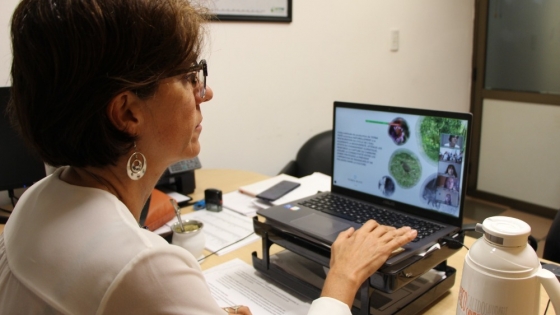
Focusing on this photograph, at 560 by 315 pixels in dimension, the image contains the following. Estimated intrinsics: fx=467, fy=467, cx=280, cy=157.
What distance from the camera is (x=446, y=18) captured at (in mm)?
3254

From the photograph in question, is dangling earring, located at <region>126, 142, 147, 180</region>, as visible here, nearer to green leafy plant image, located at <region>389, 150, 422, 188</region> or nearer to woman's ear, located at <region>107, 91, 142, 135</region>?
woman's ear, located at <region>107, 91, 142, 135</region>

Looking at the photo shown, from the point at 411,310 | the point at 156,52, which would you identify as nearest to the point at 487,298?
the point at 411,310

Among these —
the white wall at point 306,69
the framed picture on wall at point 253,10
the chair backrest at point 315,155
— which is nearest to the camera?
the framed picture on wall at point 253,10

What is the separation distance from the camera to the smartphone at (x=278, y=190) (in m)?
1.65

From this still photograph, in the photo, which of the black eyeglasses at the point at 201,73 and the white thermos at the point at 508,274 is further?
the black eyeglasses at the point at 201,73

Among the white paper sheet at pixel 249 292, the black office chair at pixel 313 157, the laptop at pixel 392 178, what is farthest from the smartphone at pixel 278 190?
the black office chair at pixel 313 157

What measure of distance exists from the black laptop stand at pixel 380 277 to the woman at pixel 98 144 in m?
0.38

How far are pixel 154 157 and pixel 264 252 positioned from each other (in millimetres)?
455

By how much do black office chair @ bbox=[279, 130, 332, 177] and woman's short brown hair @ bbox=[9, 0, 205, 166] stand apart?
165 centimetres

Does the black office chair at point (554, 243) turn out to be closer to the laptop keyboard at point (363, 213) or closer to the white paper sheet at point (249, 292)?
the laptop keyboard at point (363, 213)

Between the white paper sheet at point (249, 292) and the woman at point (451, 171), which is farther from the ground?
the woman at point (451, 171)

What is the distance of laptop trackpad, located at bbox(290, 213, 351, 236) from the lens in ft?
3.56

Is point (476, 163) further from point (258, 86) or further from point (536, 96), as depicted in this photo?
point (258, 86)

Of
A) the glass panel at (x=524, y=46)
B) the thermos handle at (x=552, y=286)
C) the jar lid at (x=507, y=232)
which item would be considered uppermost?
the glass panel at (x=524, y=46)
